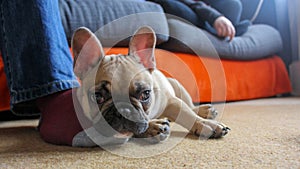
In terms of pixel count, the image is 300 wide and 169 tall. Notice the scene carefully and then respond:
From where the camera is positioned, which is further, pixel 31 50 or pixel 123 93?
pixel 31 50

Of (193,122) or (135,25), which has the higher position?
(135,25)

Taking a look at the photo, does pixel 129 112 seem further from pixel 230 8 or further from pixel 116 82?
pixel 230 8

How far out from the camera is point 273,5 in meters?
2.27

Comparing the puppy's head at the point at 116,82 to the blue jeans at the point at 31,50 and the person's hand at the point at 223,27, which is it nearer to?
the blue jeans at the point at 31,50

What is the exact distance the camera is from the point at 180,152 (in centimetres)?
72

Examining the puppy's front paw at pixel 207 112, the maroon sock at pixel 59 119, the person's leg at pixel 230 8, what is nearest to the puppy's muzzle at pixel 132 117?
the maroon sock at pixel 59 119

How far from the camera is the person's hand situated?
5.37 ft

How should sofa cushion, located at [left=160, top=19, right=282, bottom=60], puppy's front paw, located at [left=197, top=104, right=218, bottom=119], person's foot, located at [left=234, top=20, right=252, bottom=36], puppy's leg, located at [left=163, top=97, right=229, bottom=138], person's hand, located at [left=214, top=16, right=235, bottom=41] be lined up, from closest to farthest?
1. puppy's leg, located at [left=163, top=97, right=229, bottom=138]
2. puppy's front paw, located at [left=197, top=104, right=218, bottom=119]
3. sofa cushion, located at [left=160, top=19, right=282, bottom=60]
4. person's hand, located at [left=214, top=16, right=235, bottom=41]
5. person's foot, located at [left=234, top=20, right=252, bottom=36]

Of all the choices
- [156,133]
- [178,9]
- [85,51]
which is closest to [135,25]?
[178,9]

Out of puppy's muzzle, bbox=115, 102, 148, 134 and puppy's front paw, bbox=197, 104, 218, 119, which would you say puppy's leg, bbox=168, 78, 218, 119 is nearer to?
puppy's front paw, bbox=197, 104, 218, 119

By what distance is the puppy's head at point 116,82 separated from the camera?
765mm

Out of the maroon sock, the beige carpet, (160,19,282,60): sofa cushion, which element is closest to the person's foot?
(160,19,282,60): sofa cushion

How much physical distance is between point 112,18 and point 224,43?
0.63 m

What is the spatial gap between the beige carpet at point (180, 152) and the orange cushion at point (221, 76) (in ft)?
1.29
